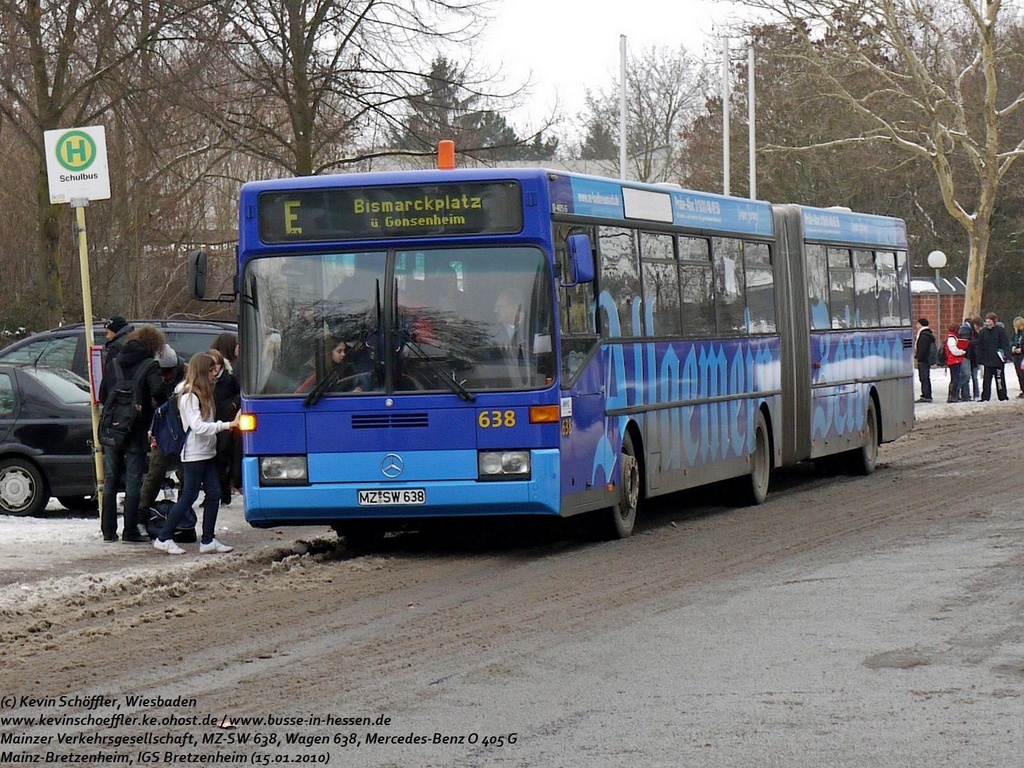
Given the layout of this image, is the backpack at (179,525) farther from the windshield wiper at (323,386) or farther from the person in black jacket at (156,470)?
the windshield wiper at (323,386)

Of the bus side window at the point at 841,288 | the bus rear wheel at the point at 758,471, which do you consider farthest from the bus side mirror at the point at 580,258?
the bus side window at the point at 841,288

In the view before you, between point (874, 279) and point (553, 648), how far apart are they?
1390 cm

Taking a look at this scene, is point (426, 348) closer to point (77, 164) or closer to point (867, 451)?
point (77, 164)

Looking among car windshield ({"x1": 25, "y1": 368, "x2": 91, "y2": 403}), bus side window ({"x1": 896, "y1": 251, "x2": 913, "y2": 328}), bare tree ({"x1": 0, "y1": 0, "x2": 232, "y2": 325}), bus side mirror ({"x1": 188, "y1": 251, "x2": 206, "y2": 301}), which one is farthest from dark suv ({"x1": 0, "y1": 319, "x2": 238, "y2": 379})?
bus side window ({"x1": 896, "y1": 251, "x2": 913, "y2": 328})

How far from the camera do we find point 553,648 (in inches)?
352

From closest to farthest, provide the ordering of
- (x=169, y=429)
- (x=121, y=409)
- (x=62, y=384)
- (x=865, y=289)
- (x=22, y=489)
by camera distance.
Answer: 1. (x=169, y=429)
2. (x=121, y=409)
3. (x=22, y=489)
4. (x=62, y=384)
5. (x=865, y=289)

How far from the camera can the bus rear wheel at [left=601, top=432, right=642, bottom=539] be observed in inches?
554

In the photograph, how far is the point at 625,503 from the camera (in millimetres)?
14305

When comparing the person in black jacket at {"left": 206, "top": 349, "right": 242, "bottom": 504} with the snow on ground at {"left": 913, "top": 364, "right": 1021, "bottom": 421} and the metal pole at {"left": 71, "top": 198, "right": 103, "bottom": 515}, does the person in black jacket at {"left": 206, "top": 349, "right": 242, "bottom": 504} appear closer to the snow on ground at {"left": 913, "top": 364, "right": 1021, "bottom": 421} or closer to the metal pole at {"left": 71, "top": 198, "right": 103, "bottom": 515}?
the metal pole at {"left": 71, "top": 198, "right": 103, "bottom": 515}

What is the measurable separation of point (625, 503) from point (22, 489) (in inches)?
234

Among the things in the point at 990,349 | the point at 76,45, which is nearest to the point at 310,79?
the point at 76,45

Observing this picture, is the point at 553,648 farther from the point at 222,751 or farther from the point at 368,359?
the point at 368,359

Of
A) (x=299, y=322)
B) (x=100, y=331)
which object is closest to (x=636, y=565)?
(x=299, y=322)

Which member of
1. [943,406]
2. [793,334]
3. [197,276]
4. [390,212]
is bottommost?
[943,406]
